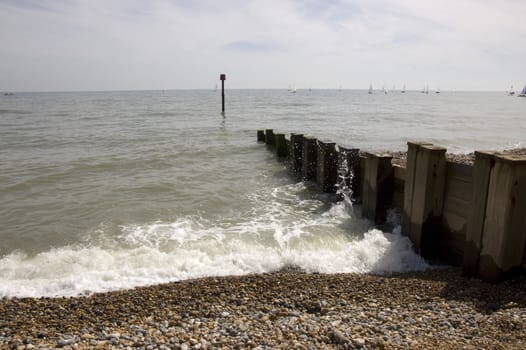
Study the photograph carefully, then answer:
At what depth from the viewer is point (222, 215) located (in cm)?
950

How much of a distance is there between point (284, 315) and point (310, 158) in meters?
7.93

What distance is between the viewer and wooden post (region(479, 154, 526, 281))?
4.77 metres

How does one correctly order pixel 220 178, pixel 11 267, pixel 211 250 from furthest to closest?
pixel 220 178, pixel 211 250, pixel 11 267

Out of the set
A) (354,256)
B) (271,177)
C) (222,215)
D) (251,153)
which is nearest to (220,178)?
(271,177)

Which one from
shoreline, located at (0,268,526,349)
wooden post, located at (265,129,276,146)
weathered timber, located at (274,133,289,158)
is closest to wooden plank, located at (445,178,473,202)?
shoreline, located at (0,268,526,349)

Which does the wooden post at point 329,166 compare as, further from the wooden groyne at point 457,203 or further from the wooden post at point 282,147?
the wooden post at point 282,147

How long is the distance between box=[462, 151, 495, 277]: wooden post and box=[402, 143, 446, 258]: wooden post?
2.75ft

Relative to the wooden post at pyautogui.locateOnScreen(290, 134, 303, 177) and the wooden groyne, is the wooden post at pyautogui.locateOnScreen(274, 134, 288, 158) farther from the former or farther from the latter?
the wooden groyne

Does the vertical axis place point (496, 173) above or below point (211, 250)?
above

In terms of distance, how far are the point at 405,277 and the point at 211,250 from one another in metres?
3.51

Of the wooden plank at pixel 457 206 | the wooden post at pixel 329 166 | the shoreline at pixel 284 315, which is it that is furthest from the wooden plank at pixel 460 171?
the wooden post at pixel 329 166

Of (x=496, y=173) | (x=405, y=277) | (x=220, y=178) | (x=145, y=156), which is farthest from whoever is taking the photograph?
(x=145, y=156)

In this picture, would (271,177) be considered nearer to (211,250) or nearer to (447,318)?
(211,250)

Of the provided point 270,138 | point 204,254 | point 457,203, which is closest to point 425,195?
point 457,203
